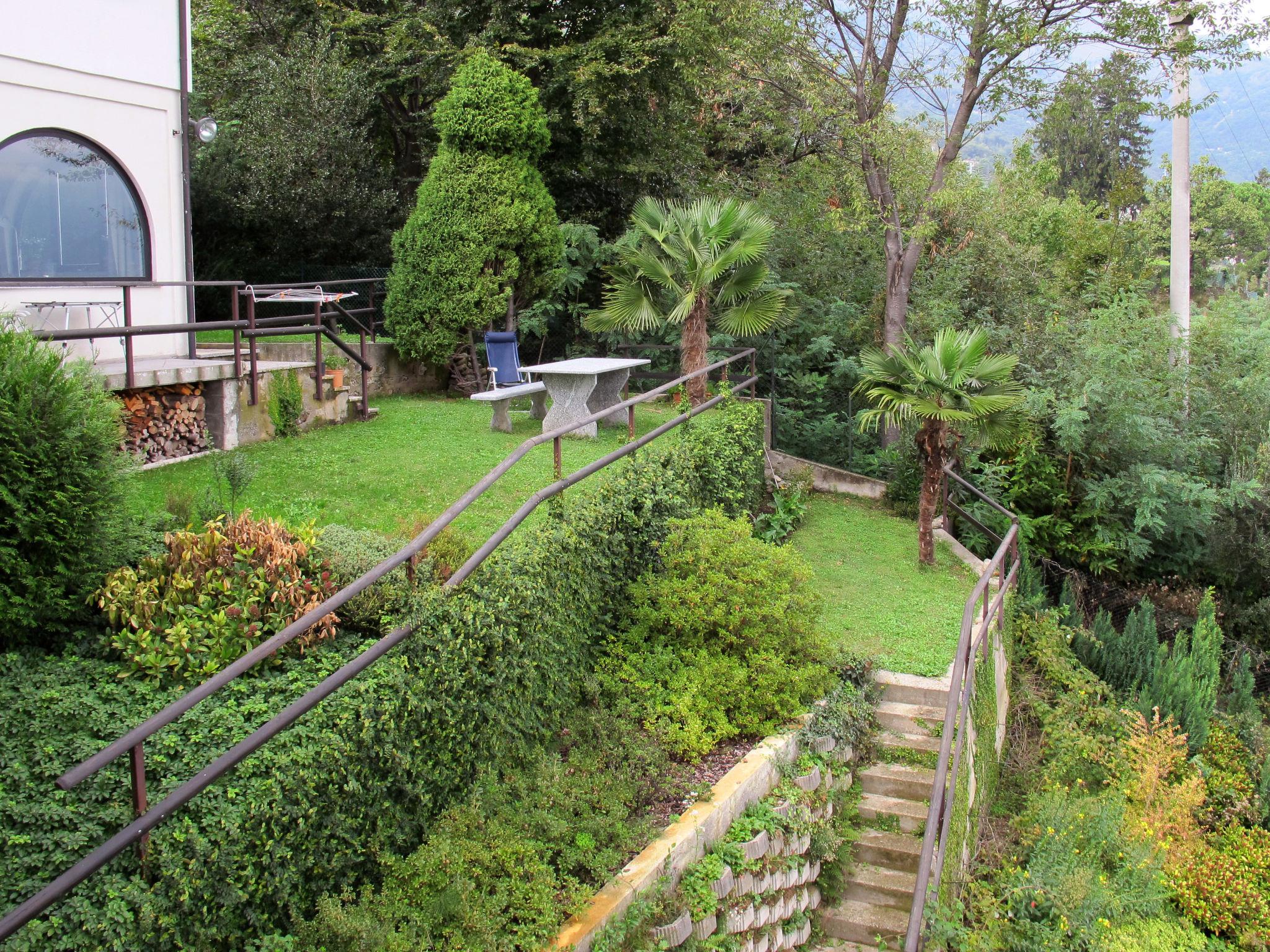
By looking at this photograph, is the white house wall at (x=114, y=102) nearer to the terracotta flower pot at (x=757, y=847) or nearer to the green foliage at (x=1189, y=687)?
the terracotta flower pot at (x=757, y=847)

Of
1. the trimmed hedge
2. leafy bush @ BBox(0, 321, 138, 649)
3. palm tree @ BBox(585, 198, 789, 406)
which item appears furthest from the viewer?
palm tree @ BBox(585, 198, 789, 406)

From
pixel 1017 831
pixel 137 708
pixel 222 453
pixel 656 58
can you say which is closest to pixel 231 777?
pixel 137 708

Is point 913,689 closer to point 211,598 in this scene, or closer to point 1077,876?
point 1077,876

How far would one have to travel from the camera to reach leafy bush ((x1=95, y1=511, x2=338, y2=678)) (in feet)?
14.9

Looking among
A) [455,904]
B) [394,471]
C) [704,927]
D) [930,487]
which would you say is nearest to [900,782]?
[704,927]

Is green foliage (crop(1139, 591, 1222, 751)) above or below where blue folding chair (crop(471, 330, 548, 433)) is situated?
below

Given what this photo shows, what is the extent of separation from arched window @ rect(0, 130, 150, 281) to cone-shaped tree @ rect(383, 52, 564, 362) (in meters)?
3.45

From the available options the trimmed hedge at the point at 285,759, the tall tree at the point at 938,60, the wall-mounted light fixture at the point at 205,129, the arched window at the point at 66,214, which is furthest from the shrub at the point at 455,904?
the tall tree at the point at 938,60

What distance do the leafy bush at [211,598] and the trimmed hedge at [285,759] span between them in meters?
0.17

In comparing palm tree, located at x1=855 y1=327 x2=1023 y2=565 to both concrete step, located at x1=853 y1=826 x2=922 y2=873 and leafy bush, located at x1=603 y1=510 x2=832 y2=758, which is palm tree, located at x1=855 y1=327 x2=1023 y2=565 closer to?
leafy bush, located at x1=603 y1=510 x2=832 y2=758

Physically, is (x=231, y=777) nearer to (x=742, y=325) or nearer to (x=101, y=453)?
(x=101, y=453)

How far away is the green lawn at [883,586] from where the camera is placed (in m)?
8.21

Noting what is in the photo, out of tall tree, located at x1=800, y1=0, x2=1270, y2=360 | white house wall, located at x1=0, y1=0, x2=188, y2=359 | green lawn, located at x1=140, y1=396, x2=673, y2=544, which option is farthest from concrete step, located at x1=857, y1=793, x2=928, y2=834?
tall tree, located at x1=800, y1=0, x2=1270, y2=360

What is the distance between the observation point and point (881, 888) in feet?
21.1
